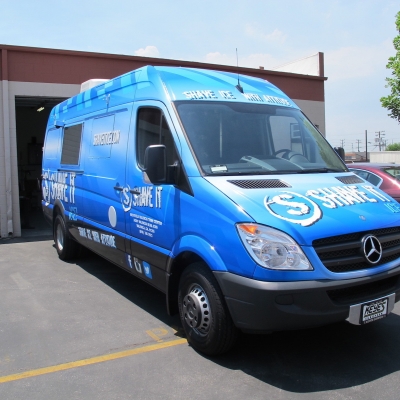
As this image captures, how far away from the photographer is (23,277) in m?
7.13

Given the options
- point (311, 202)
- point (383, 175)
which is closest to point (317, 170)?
A: point (311, 202)

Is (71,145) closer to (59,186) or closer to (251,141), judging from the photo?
(59,186)

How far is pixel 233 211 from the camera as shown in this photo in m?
3.66

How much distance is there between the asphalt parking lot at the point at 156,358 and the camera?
3564 mm

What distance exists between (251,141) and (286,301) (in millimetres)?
1757

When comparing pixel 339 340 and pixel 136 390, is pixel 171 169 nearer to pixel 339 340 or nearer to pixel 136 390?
pixel 136 390

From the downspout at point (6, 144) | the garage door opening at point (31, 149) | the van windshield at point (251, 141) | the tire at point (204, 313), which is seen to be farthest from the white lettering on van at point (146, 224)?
the garage door opening at point (31, 149)

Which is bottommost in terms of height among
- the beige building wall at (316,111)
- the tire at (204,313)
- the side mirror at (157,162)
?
the tire at (204,313)

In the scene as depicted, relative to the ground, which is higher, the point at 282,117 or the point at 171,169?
the point at 282,117

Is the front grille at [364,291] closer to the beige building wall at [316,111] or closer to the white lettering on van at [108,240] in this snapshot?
the white lettering on van at [108,240]

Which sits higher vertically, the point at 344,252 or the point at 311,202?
the point at 311,202

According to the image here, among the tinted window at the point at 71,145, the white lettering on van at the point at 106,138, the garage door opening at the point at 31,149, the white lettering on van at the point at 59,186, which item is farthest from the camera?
the garage door opening at the point at 31,149

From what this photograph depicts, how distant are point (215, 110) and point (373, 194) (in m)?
1.71

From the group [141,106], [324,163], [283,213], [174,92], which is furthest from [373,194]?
[141,106]
